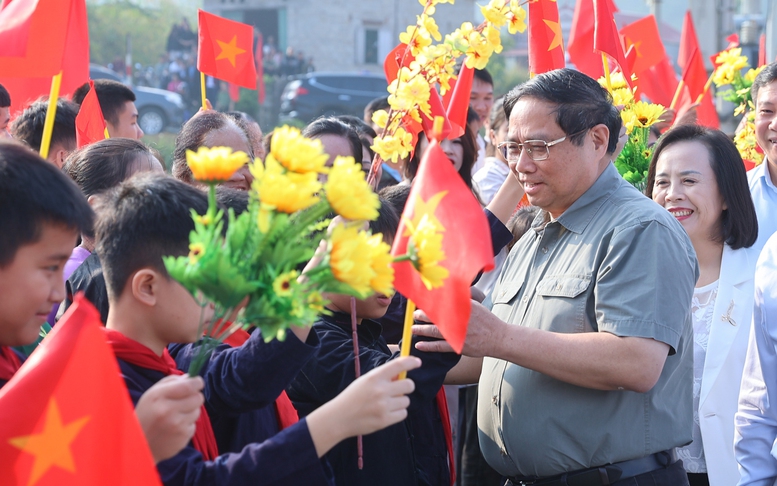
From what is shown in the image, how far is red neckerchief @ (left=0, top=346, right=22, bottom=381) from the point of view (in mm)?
1632

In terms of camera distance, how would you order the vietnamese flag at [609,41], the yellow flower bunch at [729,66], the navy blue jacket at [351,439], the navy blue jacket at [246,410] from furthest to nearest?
the yellow flower bunch at [729,66]
the vietnamese flag at [609,41]
the navy blue jacket at [351,439]
the navy blue jacket at [246,410]

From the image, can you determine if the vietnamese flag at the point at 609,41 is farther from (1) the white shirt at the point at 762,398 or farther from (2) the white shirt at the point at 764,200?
(1) the white shirt at the point at 762,398

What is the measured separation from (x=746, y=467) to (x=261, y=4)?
37451mm

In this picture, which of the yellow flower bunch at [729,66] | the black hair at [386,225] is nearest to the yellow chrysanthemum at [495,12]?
the black hair at [386,225]

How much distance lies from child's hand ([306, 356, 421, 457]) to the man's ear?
0.42 m

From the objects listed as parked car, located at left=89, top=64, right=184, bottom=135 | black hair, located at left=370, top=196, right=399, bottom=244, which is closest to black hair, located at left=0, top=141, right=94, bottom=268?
black hair, located at left=370, top=196, right=399, bottom=244

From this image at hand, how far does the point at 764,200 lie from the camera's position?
3.66 m

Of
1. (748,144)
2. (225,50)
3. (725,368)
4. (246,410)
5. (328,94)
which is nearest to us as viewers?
(246,410)

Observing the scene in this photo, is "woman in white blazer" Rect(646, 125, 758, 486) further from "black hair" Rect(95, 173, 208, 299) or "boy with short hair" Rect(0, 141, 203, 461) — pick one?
"boy with short hair" Rect(0, 141, 203, 461)

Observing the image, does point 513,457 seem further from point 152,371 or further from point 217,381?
point 152,371

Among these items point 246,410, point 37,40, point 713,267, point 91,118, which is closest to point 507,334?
point 246,410

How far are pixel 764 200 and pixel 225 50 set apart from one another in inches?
110

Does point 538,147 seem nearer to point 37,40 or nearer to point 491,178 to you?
point 37,40

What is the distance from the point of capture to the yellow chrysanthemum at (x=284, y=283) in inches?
49.7
